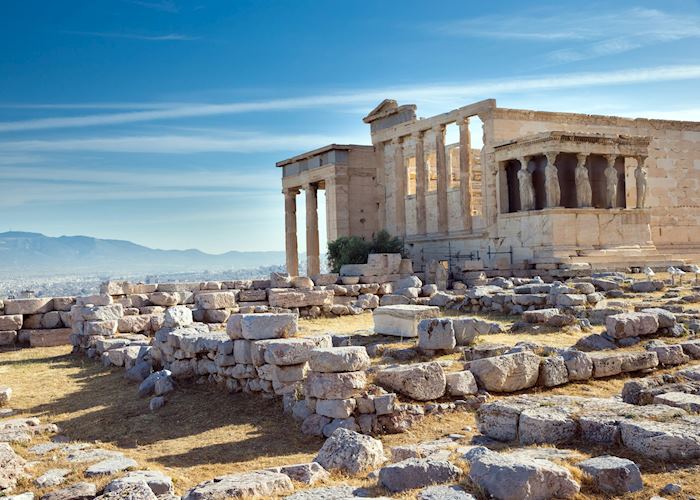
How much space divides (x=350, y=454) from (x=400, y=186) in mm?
26922

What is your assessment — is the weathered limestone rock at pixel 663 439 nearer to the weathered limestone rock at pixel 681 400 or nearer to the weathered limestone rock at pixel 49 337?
the weathered limestone rock at pixel 681 400

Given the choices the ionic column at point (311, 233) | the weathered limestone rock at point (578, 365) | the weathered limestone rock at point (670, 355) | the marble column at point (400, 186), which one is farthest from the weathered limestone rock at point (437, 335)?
the ionic column at point (311, 233)

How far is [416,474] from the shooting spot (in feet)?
19.5

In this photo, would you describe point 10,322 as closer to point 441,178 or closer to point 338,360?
point 338,360

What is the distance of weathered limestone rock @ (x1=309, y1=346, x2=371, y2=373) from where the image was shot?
346 inches

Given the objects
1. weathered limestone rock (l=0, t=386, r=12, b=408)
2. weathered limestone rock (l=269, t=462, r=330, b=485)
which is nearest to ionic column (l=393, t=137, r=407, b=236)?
weathered limestone rock (l=0, t=386, r=12, b=408)

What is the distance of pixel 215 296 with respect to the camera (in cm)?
1816

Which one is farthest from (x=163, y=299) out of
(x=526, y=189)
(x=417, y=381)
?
(x=526, y=189)

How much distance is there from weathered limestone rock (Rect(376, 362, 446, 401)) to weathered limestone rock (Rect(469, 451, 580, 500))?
3.28m

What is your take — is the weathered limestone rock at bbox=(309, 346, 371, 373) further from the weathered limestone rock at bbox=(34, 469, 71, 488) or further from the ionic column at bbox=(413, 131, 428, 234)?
the ionic column at bbox=(413, 131, 428, 234)

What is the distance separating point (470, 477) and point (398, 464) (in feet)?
1.96

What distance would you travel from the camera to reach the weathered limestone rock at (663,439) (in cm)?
618

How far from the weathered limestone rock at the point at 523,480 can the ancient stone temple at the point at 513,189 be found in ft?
62.1

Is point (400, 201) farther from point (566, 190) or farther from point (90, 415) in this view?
point (90, 415)
